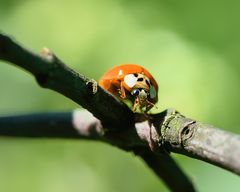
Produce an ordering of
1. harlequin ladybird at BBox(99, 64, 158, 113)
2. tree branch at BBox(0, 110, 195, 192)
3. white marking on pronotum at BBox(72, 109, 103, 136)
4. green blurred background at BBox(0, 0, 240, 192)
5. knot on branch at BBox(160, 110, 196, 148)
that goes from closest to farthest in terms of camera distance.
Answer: knot on branch at BBox(160, 110, 196, 148), tree branch at BBox(0, 110, 195, 192), white marking on pronotum at BBox(72, 109, 103, 136), harlequin ladybird at BBox(99, 64, 158, 113), green blurred background at BBox(0, 0, 240, 192)

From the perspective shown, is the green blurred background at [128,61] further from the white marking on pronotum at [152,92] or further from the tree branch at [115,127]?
the tree branch at [115,127]

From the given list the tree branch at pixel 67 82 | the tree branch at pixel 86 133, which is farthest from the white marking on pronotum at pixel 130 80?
the tree branch at pixel 67 82

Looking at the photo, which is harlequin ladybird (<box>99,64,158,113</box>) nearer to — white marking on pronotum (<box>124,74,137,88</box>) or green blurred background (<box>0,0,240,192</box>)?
white marking on pronotum (<box>124,74,137,88</box>)

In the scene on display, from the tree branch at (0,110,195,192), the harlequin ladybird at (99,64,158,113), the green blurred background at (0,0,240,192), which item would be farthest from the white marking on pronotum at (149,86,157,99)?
the green blurred background at (0,0,240,192)

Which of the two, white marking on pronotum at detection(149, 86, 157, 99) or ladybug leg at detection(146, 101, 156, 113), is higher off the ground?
white marking on pronotum at detection(149, 86, 157, 99)

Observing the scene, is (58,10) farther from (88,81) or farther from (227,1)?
(88,81)

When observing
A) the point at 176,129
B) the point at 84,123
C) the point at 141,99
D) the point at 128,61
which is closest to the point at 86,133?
the point at 84,123

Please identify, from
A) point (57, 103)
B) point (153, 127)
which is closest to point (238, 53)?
point (57, 103)
